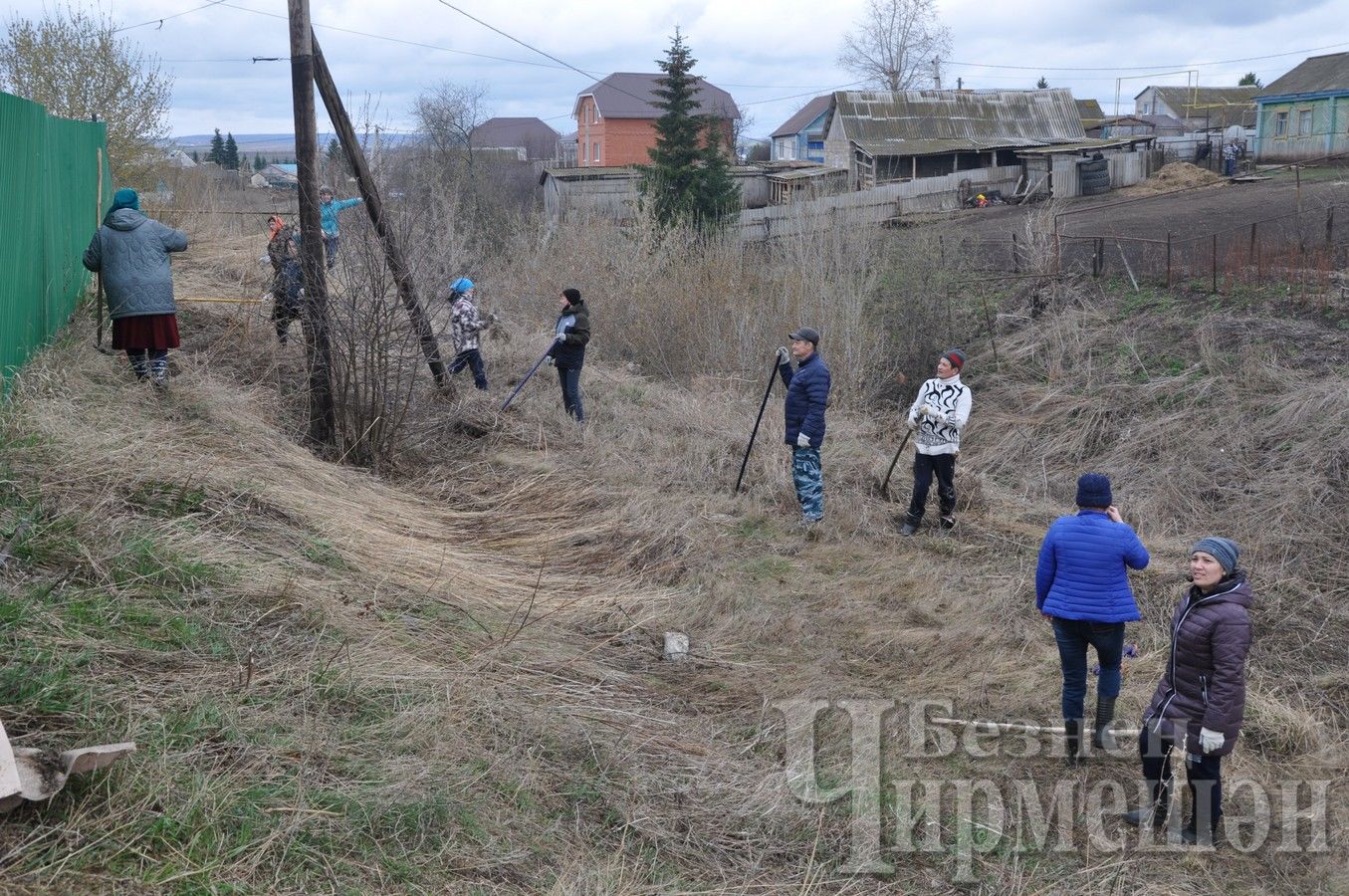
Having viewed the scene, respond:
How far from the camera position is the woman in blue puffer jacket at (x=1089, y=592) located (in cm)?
509

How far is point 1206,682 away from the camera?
436cm

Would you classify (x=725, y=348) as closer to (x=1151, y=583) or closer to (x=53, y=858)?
(x=1151, y=583)

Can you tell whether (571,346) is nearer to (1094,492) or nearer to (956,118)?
(1094,492)

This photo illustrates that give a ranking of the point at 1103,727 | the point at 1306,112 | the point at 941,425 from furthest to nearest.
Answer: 1. the point at 1306,112
2. the point at 941,425
3. the point at 1103,727

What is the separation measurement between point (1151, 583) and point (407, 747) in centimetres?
587

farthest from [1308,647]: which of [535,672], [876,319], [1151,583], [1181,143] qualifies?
[1181,143]

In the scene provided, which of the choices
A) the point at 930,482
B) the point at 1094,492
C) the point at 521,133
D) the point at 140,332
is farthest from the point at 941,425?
the point at 521,133

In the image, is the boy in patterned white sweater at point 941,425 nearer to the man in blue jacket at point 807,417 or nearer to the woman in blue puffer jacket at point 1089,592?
the man in blue jacket at point 807,417

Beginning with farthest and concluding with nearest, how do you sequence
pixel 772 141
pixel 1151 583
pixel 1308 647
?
1. pixel 772 141
2. pixel 1151 583
3. pixel 1308 647

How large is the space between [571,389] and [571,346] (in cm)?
45

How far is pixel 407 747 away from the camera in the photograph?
4184 mm

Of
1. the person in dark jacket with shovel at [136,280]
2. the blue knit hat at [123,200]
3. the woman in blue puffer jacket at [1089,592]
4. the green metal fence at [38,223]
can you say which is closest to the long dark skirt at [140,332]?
the person in dark jacket with shovel at [136,280]

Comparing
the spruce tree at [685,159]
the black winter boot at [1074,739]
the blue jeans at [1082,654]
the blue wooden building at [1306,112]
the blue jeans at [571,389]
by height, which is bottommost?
the black winter boot at [1074,739]

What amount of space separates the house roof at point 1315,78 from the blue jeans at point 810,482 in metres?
37.7
